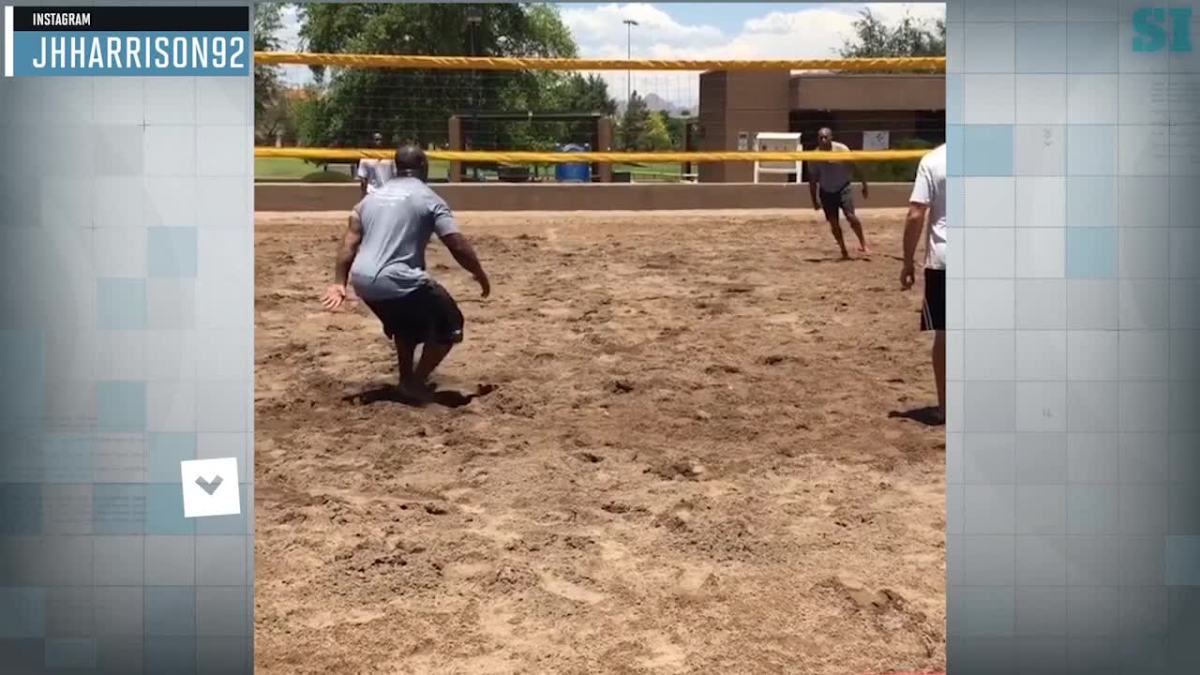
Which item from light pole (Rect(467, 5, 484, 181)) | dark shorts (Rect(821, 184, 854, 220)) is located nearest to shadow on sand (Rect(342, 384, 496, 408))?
dark shorts (Rect(821, 184, 854, 220))

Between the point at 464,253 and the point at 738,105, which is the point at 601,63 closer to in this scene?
the point at 464,253

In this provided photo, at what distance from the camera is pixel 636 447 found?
6055 millimetres

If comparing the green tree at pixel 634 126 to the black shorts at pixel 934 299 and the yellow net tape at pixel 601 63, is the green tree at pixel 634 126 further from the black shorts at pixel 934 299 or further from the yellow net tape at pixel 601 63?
the black shorts at pixel 934 299

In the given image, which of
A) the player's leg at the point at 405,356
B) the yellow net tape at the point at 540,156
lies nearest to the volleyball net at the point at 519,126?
the yellow net tape at the point at 540,156

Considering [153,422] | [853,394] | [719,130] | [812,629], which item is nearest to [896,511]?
[812,629]

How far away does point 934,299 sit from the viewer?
19.4ft

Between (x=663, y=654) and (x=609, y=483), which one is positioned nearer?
(x=663, y=654)

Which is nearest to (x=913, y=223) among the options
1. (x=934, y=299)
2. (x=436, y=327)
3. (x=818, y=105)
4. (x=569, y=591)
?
(x=934, y=299)

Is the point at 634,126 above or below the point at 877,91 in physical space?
below

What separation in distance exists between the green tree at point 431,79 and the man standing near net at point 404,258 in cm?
897

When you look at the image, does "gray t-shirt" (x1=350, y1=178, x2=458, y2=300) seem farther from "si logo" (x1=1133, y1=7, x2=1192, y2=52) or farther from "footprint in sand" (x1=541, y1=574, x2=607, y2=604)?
"si logo" (x1=1133, y1=7, x2=1192, y2=52)

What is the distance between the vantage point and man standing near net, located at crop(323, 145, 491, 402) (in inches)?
255

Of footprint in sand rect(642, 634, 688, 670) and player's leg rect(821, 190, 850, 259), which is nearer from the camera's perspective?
footprint in sand rect(642, 634, 688, 670)

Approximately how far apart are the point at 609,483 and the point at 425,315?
154cm
